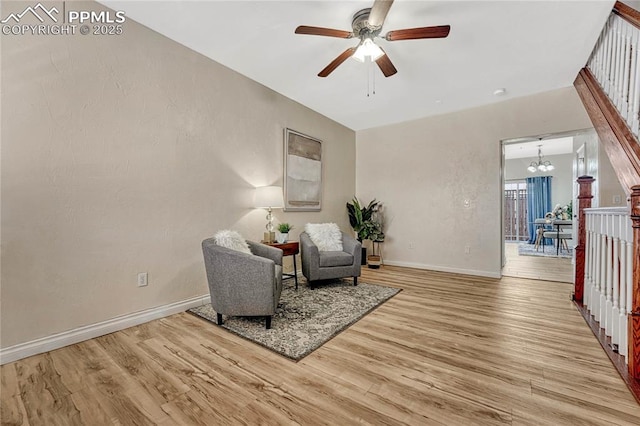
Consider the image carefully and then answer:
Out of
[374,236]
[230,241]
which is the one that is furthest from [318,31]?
[374,236]

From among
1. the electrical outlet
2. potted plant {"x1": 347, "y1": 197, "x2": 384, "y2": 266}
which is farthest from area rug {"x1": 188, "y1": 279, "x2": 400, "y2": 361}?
potted plant {"x1": 347, "y1": 197, "x2": 384, "y2": 266}

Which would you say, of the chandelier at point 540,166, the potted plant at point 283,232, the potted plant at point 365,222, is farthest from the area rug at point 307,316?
the chandelier at point 540,166

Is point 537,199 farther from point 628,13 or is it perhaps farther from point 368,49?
point 368,49

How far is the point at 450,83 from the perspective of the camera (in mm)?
3527

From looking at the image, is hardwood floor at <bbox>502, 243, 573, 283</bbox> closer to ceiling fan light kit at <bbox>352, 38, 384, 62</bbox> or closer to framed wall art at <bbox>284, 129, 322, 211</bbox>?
framed wall art at <bbox>284, 129, 322, 211</bbox>

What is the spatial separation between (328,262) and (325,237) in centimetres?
51

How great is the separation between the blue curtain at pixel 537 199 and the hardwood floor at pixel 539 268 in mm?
3242

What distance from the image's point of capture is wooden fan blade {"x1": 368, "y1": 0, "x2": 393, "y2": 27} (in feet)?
5.94

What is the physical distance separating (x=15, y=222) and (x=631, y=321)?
4.05 metres

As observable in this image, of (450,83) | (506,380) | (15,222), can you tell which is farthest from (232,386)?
(450,83)

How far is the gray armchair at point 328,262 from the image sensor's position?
3.38m

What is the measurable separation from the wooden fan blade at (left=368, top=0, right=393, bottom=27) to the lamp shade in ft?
6.64

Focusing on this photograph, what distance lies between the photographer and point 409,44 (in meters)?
2.69

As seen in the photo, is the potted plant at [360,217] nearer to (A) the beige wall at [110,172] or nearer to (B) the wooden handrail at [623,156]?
(A) the beige wall at [110,172]
